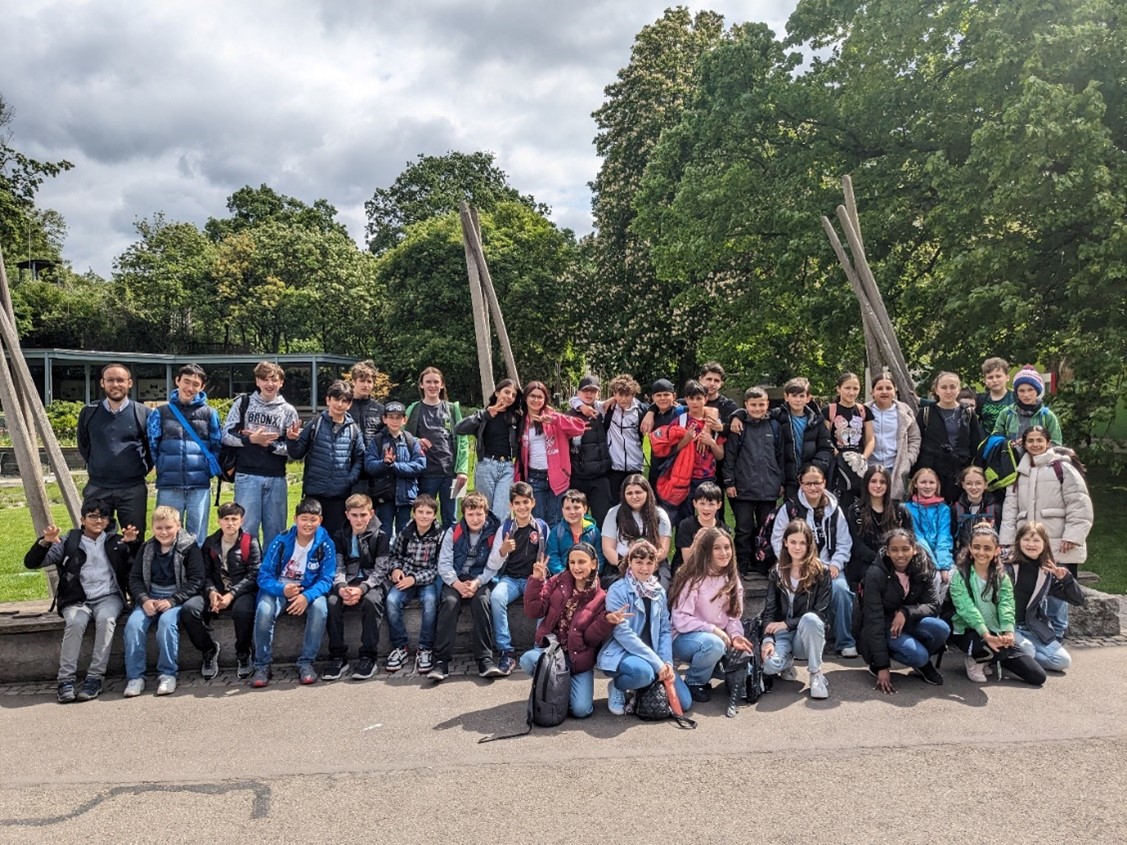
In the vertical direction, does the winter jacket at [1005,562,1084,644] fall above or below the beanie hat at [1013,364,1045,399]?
below

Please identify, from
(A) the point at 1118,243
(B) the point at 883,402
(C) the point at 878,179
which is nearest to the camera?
(B) the point at 883,402

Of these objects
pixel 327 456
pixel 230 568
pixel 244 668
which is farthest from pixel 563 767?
pixel 327 456

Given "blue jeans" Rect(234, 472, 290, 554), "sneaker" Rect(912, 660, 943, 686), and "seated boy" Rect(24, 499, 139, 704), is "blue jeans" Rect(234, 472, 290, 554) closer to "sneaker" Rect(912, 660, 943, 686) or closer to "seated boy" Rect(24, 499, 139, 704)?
"seated boy" Rect(24, 499, 139, 704)

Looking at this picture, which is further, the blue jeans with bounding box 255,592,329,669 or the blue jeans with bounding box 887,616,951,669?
the blue jeans with bounding box 255,592,329,669

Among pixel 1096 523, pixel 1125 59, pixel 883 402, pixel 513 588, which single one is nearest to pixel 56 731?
pixel 513 588

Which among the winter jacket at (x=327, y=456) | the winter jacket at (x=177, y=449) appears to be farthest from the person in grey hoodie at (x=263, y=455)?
the winter jacket at (x=177, y=449)

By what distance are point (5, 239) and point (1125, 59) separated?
118ft

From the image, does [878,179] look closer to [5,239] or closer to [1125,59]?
[1125,59]

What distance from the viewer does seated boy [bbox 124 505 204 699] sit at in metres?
6.04

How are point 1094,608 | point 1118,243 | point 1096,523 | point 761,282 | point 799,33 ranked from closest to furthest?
point 1094,608, point 1118,243, point 1096,523, point 799,33, point 761,282

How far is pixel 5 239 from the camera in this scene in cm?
3194

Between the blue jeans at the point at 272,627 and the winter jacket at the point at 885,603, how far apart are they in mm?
3975

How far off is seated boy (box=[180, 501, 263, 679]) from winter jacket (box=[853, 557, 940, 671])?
453cm

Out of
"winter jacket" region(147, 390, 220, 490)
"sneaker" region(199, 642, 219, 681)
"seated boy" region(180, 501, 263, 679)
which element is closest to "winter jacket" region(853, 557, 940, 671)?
"seated boy" region(180, 501, 263, 679)
